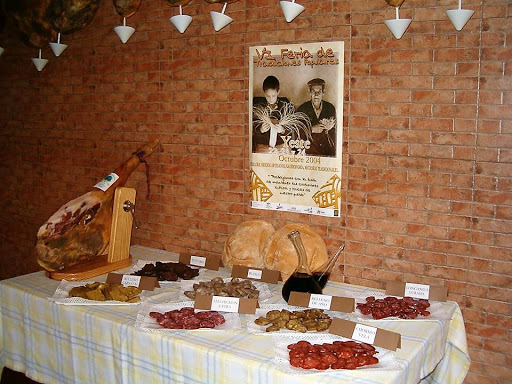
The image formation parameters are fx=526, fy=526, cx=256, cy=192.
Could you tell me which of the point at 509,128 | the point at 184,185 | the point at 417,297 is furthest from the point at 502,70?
the point at 184,185

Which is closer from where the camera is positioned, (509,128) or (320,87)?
(509,128)

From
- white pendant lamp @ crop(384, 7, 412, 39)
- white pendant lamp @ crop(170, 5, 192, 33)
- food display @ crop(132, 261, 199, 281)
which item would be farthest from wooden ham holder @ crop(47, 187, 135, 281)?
white pendant lamp @ crop(384, 7, 412, 39)

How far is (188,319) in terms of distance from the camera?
1977 mm

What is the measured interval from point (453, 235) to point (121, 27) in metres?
2.11

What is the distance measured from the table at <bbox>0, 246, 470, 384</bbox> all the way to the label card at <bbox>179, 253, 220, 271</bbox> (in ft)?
0.18

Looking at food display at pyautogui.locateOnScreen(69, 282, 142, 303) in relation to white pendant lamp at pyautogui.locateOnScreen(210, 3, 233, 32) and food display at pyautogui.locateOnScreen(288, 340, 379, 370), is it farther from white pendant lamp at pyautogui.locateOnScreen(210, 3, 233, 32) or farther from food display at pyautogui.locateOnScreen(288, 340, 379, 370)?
white pendant lamp at pyautogui.locateOnScreen(210, 3, 233, 32)

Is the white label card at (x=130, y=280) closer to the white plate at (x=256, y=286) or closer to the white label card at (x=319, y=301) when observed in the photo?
the white plate at (x=256, y=286)

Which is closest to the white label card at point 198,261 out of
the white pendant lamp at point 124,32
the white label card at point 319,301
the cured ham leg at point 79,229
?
the cured ham leg at point 79,229

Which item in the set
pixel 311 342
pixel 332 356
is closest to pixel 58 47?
pixel 311 342

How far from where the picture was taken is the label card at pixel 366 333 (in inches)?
69.0

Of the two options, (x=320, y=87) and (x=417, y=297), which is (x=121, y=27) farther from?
(x=417, y=297)

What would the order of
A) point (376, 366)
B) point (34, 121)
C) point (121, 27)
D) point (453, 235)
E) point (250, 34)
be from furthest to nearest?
point (34, 121), point (121, 27), point (250, 34), point (453, 235), point (376, 366)

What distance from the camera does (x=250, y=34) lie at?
2.73 m

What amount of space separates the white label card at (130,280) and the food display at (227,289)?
268 millimetres
